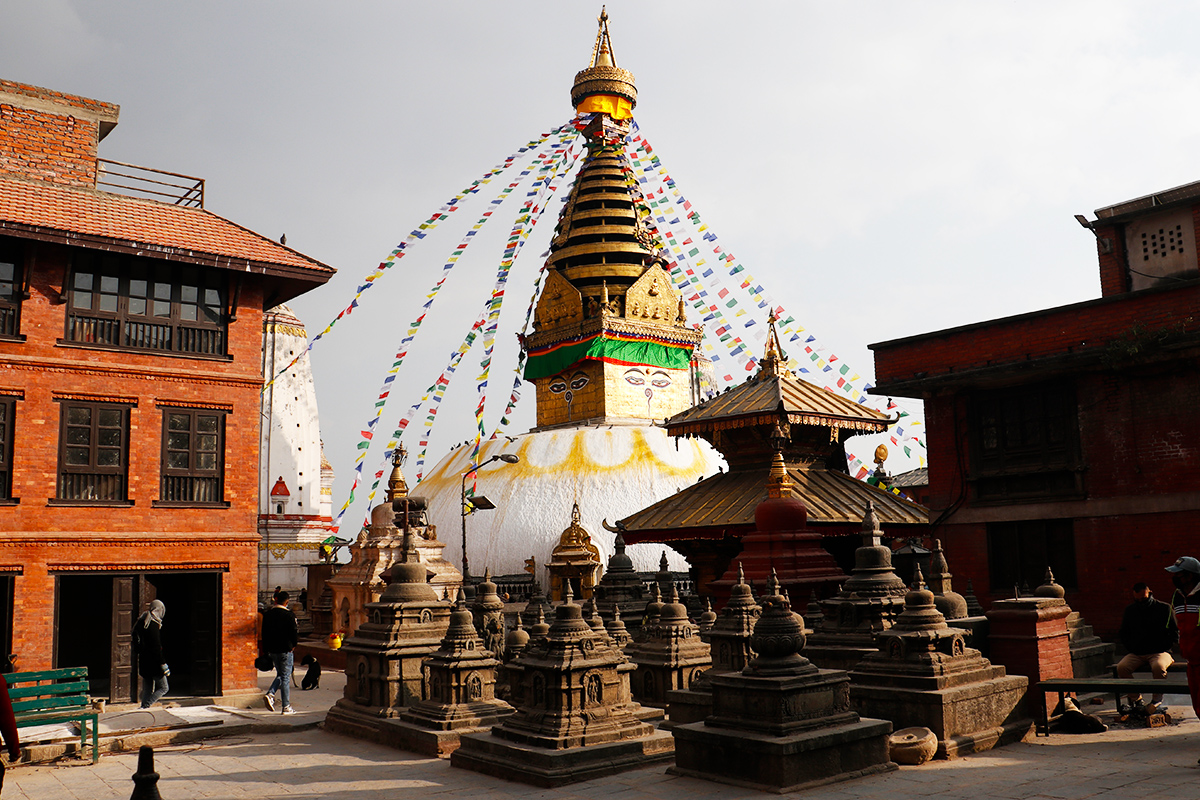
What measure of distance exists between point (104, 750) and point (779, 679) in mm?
8321

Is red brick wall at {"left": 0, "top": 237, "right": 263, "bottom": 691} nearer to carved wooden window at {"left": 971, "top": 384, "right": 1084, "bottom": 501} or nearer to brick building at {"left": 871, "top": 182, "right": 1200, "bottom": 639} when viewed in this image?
brick building at {"left": 871, "top": 182, "right": 1200, "bottom": 639}

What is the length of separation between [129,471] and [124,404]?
45.2 inches

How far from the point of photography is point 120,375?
632 inches

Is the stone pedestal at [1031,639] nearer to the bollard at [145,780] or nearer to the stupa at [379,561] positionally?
the bollard at [145,780]

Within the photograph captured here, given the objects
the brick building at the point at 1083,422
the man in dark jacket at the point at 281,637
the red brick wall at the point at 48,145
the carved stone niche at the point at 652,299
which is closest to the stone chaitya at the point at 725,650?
the man in dark jacket at the point at 281,637

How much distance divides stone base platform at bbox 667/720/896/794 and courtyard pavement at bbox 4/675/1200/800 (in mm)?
127

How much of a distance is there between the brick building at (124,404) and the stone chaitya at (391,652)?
4578mm

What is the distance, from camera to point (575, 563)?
3089cm

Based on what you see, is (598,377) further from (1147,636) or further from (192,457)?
(1147,636)

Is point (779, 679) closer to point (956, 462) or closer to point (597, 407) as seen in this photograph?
point (956, 462)

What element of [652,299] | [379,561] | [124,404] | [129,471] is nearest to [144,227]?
[124,404]

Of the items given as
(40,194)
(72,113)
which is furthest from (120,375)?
(72,113)

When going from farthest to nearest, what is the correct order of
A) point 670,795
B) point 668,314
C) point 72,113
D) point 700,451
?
point 668,314 → point 700,451 → point 72,113 → point 670,795

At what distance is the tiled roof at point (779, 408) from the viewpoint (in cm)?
1928
